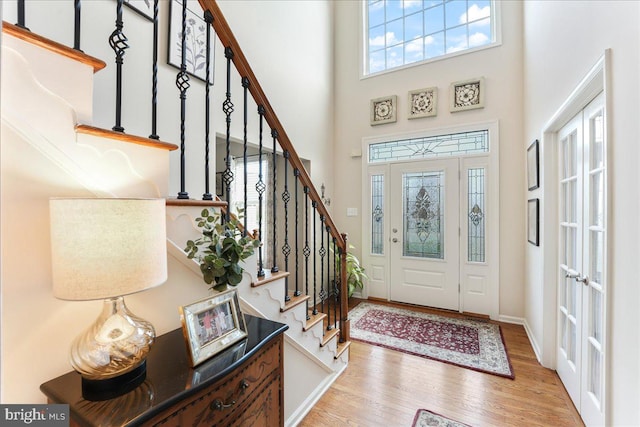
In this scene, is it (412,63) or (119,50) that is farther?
(412,63)

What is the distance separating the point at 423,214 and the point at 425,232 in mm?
248

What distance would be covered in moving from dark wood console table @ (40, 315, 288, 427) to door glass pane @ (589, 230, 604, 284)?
1765mm

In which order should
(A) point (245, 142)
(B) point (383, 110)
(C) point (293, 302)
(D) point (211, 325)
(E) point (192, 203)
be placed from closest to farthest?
(D) point (211, 325) < (E) point (192, 203) < (A) point (245, 142) < (C) point (293, 302) < (B) point (383, 110)

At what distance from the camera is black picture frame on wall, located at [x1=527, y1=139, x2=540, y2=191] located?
8.63 feet

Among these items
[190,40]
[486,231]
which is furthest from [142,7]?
[486,231]

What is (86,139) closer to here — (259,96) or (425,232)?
(259,96)

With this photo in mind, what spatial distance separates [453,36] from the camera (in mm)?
3828

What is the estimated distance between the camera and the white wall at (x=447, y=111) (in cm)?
339

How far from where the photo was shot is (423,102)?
3.86m

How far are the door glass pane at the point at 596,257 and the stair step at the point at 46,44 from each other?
7.95 feet

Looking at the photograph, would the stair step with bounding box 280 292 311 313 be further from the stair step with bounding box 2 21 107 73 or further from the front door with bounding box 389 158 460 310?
the front door with bounding box 389 158 460 310

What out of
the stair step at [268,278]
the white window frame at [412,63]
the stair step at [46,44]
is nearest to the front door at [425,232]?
the white window frame at [412,63]

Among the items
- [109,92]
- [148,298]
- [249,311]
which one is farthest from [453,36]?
[148,298]

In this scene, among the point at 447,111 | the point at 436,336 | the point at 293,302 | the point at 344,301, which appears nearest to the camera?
the point at 293,302
